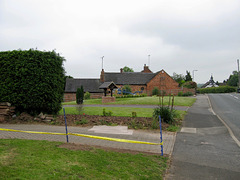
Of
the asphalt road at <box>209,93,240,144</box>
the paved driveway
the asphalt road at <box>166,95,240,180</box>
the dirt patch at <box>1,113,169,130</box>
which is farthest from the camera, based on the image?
the asphalt road at <box>209,93,240,144</box>

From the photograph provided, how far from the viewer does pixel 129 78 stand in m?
51.3

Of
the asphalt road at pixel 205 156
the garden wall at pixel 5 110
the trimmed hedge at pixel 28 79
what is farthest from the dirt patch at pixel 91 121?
the asphalt road at pixel 205 156

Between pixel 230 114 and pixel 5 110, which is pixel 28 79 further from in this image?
pixel 230 114

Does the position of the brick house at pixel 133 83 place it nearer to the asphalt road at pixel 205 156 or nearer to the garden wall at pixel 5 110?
the garden wall at pixel 5 110

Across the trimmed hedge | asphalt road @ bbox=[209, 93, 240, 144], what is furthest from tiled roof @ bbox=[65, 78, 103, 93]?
the trimmed hedge

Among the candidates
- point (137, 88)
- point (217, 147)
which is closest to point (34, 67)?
point (217, 147)

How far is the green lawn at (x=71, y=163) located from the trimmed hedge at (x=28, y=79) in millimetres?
4892

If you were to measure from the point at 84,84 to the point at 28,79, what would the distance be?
129 feet

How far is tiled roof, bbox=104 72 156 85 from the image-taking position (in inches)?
1984

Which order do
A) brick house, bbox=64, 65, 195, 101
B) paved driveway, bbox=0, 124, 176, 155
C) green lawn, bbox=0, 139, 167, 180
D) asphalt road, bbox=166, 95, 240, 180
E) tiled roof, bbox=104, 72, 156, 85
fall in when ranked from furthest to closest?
tiled roof, bbox=104, 72, 156, 85 < brick house, bbox=64, 65, 195, 101 < paved driveway, bbox=0, 124, 176, 155 < asphalt road, bbox=166, 95, 240, 180 < green lawn, bbox=0, 139, 167, 180

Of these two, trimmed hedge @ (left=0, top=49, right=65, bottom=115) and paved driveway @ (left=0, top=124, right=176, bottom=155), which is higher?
trimmed hedge @ (left=0, top=49, right=65, bottom=115)

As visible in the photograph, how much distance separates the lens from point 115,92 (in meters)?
44.5

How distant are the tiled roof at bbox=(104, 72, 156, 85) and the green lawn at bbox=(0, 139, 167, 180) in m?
44.3

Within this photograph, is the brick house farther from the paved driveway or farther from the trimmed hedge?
the paved driveway
